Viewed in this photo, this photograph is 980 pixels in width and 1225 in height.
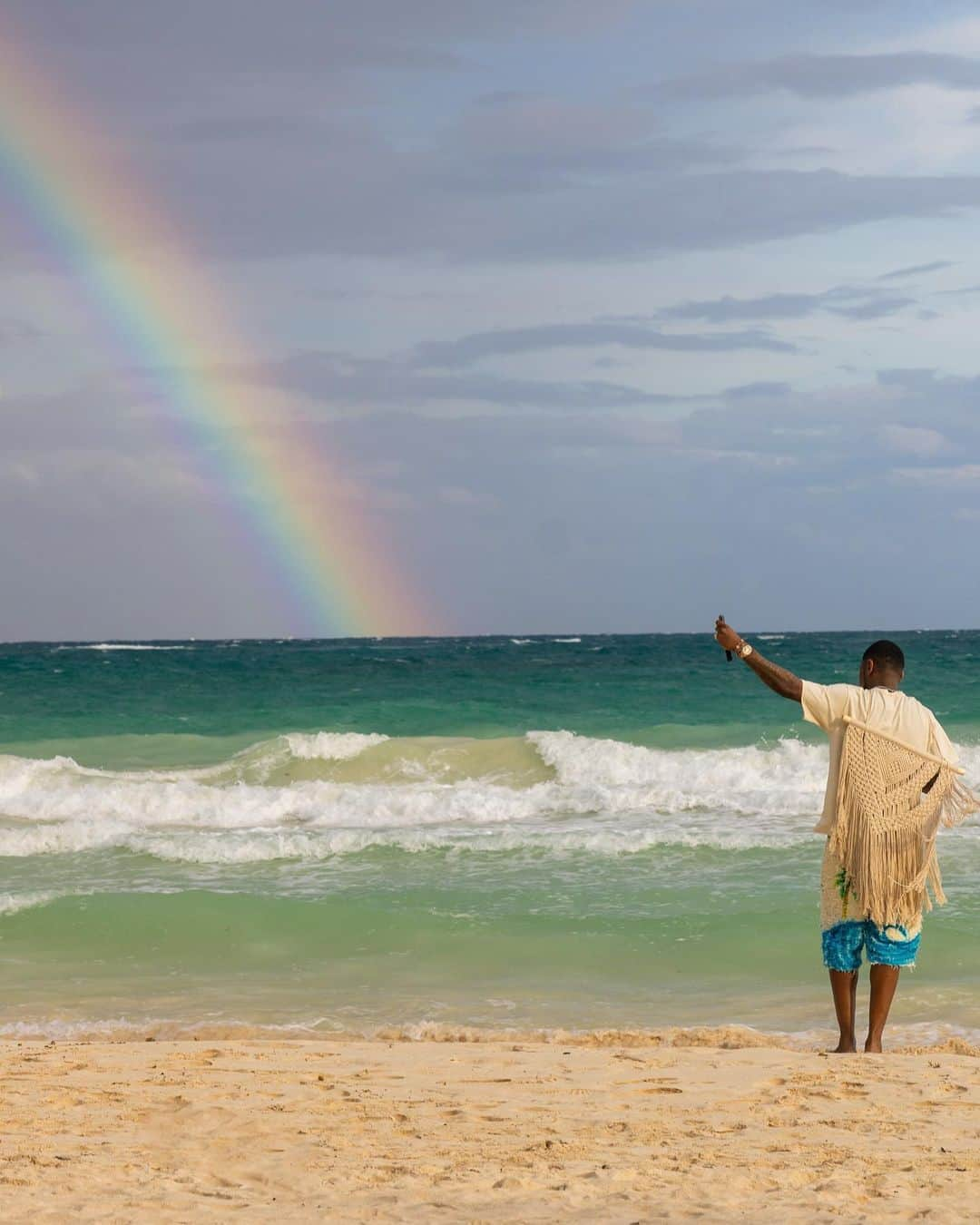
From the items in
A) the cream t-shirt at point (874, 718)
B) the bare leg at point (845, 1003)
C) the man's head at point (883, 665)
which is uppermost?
the man's head at point (883, 665)

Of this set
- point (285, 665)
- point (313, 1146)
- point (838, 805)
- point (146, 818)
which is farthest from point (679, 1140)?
point (285, 665)

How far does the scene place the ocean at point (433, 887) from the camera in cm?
799

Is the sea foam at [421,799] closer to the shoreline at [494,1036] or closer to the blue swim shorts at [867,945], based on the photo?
the shoreline at [494,1036]

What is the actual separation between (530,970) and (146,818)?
9682mm

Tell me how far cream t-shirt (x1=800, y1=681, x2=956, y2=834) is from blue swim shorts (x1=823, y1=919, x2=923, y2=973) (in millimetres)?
434

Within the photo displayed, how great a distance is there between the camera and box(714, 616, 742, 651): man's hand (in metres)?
5.43

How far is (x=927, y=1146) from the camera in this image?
480 cm

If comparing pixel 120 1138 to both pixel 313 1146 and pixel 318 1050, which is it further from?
pixel 318 1050

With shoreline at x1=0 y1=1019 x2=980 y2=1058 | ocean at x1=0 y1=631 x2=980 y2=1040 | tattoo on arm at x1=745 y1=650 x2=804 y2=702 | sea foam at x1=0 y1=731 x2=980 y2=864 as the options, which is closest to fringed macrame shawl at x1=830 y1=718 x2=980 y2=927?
tattoo on arm at x1=745 y1=650 x2=804 y2=702

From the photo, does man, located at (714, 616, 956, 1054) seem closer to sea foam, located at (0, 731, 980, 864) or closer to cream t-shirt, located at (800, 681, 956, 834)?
cream t-shirt, located at (800, 681, 956, 834)

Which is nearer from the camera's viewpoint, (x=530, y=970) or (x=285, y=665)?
(x=530, y=970)

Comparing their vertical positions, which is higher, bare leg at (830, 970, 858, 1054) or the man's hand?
the man's hand

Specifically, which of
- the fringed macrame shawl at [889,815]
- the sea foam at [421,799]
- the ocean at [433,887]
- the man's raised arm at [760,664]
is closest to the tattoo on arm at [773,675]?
the man's raised arm at [760,664]

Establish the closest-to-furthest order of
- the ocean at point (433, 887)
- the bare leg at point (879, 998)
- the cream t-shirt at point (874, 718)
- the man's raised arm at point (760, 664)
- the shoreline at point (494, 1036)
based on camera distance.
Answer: the man's raised arm at point (760, 664) → the cream t-shirt at point (874, 718) → the bare leg at point (879, 998) → the shoreline at point (494, 1036) → the ocean at point (433, 887)
